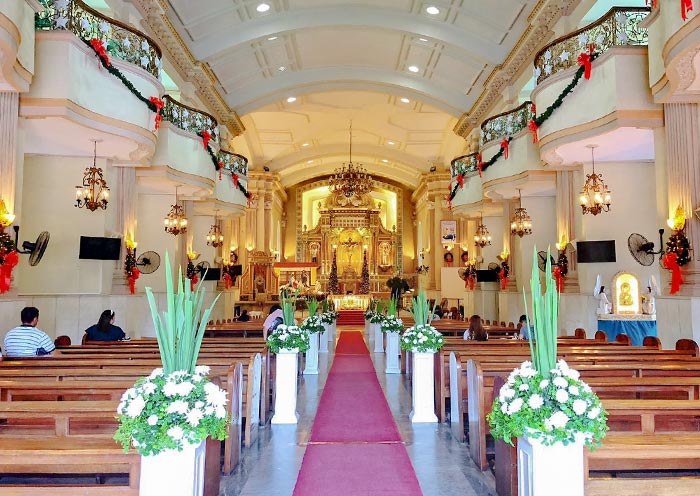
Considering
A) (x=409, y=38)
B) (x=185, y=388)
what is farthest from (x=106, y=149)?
(x=409, y=38)

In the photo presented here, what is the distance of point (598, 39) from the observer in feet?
29.6

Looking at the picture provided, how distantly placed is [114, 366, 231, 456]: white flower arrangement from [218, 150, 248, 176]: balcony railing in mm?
12967

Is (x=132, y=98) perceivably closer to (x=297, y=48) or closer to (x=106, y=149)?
(x=106, y=149)

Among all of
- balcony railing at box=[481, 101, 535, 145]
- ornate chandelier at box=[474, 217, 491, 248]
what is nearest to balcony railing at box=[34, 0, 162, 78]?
balcony railing at box=[481, 101, 535, 145]

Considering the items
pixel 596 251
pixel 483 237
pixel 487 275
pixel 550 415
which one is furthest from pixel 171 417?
pixel 487 275

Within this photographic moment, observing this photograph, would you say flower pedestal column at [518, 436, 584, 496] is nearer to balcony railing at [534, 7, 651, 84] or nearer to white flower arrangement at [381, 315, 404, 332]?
white flower arrangement at [381, 315, 404, 332]

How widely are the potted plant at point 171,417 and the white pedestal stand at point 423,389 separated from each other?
12.8ft

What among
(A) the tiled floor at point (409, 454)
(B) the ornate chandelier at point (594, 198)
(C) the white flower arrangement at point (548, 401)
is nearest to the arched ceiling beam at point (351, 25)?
(B) the ornate chandelier at point (594, 198)

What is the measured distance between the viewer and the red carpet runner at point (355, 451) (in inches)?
166

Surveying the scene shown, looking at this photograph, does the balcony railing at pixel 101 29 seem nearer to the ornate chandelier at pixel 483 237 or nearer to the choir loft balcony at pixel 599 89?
the choir loft balcony at pixel 599 89

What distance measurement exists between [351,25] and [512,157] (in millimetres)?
6566

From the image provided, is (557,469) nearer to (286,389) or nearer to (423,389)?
(423,389)

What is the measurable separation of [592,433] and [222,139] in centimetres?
1670

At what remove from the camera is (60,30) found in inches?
291
